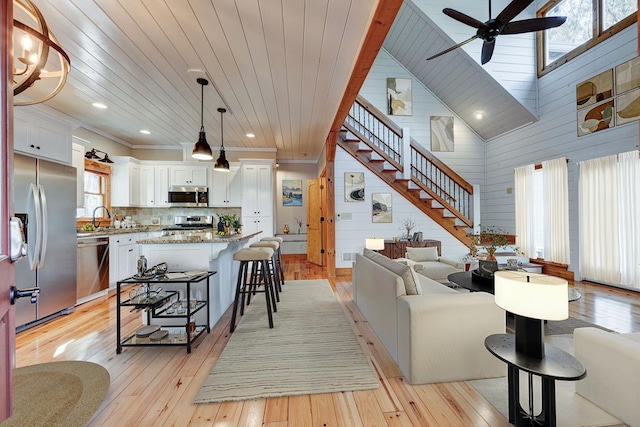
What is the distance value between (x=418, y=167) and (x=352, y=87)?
4.45m

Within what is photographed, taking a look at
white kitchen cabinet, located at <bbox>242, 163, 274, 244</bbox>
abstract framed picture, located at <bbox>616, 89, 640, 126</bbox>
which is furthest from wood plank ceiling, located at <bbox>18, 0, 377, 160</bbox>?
abstract framed picture, located at <bbox>616, 89, 640, 126</bbox>

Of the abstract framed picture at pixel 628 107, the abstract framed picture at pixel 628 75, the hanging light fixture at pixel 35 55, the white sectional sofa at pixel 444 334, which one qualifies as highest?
the abstract framed picture at pixel 628 75

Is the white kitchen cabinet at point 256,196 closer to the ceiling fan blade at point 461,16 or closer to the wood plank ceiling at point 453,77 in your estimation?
the ceiling fan blade at point 461,16

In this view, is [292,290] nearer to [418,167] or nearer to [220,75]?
[220,75]

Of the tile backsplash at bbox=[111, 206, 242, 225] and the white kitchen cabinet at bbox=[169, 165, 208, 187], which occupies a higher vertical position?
the white kitchen cabinet at bbox=[169, 165, 208, 187]

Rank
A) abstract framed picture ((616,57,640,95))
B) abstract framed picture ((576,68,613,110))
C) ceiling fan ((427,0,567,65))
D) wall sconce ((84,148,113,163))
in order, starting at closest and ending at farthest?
ceiling fan ((427,0,567,65)), abstract framed picture ((616,57,640,95)), abstract framed picture ((576,68,613,110)), wall sconce ((84,148,113,163))

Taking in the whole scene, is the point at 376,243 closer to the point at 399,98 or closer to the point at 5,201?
the point at 5,201

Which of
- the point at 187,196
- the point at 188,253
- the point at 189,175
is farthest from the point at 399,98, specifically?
the point at 188,253

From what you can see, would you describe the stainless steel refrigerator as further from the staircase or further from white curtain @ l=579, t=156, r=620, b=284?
white curtain @ l=579, t=156, r=620, b=284

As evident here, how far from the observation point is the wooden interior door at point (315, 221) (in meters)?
6.50

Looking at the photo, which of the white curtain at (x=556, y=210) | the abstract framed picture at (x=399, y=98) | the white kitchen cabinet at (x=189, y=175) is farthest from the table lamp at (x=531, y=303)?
the abstract framed picture at (x=399, y=98)

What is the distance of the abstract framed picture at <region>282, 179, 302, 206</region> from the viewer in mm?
8141

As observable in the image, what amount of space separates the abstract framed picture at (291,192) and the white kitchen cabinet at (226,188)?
191 cm

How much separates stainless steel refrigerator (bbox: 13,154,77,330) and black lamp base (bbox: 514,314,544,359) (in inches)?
169
